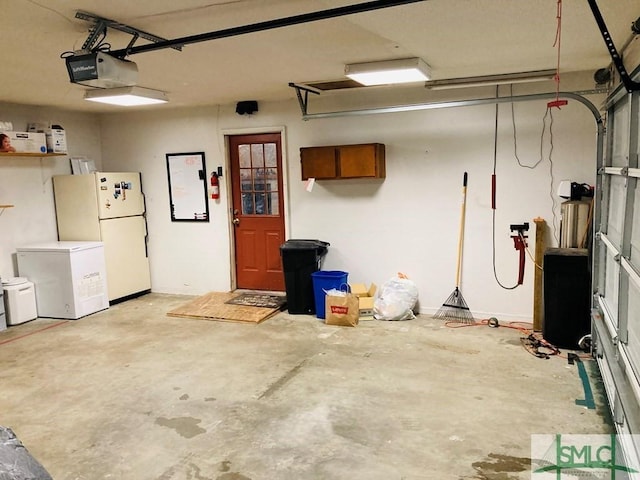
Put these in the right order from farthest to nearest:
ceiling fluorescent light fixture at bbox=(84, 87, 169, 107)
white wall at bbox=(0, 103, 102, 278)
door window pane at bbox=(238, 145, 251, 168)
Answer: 1. door window pane at bbox=(238, 145, 251, 168)
2. white wall at bbox=(0, 103, 102, 278)
3. ceiling fluorescent light fixture at bbox=(84, 87, 169, 107)

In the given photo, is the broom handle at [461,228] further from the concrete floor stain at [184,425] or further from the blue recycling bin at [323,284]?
the concrete floor stain at [184,425]

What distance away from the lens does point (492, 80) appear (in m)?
4.71

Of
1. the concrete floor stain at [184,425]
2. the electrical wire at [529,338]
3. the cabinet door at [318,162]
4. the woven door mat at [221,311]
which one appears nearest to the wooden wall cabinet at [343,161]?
the cabinet door at [318,162]

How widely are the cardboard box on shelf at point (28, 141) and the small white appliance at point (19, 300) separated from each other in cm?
153

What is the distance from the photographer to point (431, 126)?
523cm

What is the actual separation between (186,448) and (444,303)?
132 inches

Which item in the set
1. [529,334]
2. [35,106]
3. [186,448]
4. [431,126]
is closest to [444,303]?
[529,334]

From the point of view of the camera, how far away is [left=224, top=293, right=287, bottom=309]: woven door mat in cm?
580

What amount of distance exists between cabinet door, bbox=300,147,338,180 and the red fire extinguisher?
1361 mm

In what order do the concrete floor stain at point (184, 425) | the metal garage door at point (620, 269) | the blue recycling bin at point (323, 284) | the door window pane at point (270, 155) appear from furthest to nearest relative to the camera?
the door window pane at point (270, 155), the blue recycling bin at point (323, 284), the concrete floor stain at point (184, 425), the metal garage door at point (620, 269)

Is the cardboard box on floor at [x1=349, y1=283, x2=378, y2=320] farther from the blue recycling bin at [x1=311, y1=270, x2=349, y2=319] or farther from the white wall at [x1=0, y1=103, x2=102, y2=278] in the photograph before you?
the white wall at [x1=0, y1=103, x2=102, y2=278]

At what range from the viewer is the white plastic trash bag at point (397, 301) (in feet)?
17.2

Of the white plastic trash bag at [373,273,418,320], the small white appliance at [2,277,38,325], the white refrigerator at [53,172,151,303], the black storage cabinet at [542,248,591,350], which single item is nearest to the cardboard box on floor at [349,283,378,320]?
the white plastic trash bag at [373,273,418,320]

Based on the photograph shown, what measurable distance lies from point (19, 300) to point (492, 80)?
5.71 metres
